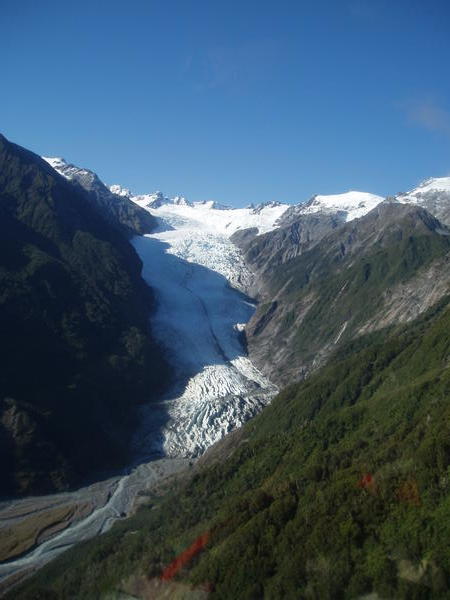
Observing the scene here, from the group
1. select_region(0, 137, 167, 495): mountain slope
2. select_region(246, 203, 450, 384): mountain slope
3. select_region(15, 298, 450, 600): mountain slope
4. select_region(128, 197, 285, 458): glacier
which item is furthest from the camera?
select_region(246, 203, 450, 384): mountain slope

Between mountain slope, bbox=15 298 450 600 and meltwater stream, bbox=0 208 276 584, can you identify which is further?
meltwater stream, bbox=0 208 276 584

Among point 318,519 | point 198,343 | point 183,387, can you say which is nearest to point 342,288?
point 198,343

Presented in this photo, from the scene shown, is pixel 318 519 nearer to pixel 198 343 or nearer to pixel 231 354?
pixel 231 354

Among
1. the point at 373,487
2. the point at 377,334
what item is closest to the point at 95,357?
the point at 377,334

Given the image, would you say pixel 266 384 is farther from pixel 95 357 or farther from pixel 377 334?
pixel 95 357

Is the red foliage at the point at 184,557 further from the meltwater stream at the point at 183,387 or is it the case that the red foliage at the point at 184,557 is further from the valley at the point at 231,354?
the meltwater stream at the point at 183,387

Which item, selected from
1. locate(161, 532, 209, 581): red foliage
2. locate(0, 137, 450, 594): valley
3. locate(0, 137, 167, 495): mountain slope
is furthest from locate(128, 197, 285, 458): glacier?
locate(161, 532, 209, 581): red foliage

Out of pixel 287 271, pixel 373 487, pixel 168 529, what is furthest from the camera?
pixel 287 271

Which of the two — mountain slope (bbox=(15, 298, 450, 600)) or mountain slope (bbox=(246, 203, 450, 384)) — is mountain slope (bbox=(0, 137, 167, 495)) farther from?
mountain slope (bbox=(246, 203, 450, 384))
